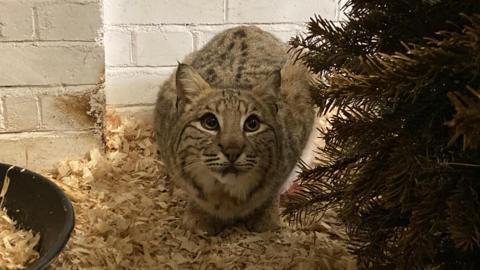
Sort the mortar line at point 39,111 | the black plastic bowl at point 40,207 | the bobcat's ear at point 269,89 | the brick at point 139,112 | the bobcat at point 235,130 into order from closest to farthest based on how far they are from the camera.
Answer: the black plastic bowl at point 40,207, the bobcat at point 235,130, the bobcat's ear at point 269,89, the mortar line at point 39,111, the brick at point 139,112

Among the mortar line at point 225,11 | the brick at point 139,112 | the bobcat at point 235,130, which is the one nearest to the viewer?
the bobcat at point 235,130

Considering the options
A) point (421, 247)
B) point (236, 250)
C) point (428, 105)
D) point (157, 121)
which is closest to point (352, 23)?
point (428, 105)

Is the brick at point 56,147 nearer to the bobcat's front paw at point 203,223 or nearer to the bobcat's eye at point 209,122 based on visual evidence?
the bobcat's front paw at point 203,223

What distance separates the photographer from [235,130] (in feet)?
5.99

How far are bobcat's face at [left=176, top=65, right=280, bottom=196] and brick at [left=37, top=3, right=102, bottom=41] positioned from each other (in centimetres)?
55

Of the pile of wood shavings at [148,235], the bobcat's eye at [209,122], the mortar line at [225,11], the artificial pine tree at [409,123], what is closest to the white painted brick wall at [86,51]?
the mortar line at [225,11]

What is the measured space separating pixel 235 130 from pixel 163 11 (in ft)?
3.35

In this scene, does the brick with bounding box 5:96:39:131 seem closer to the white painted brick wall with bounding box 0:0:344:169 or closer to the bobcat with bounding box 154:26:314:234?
the white painted brick wall with bounding box 0:0:344:169

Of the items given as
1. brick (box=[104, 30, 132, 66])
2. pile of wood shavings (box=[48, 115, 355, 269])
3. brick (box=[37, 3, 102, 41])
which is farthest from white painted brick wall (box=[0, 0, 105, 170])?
brick (box=[104, 30, 132, 66])

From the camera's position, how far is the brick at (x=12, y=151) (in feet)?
7.76

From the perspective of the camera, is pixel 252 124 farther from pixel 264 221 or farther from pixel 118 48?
pixel 118 48

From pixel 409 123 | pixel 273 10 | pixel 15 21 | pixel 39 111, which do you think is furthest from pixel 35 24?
pixel 409 123

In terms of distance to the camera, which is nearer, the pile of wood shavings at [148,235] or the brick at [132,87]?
the pile of wood shavings at [148,235]

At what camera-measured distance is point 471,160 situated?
1.08 meters
